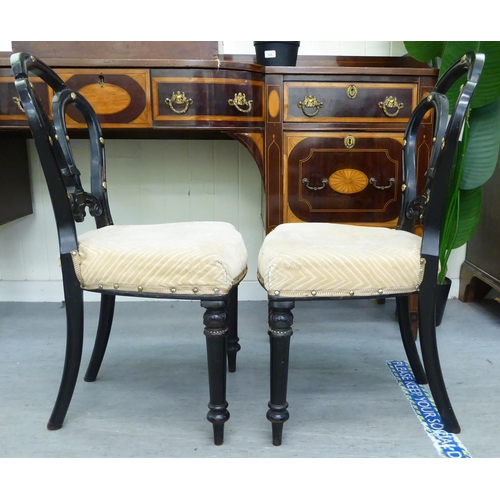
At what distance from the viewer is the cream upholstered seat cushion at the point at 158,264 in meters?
1.06

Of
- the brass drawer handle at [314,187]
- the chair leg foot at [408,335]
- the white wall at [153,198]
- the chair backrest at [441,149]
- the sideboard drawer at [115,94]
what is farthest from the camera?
the white wall at [153,198]

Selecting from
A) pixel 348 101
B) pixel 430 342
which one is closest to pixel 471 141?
pixel 348 101

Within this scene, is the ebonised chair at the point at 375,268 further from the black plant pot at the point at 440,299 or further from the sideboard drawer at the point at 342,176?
the black plant pot at the point at 440,299

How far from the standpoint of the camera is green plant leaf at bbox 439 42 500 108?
1616 millimetres

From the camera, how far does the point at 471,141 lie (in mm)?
1736

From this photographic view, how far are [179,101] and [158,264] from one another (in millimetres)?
740

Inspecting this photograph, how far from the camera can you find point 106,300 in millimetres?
1413

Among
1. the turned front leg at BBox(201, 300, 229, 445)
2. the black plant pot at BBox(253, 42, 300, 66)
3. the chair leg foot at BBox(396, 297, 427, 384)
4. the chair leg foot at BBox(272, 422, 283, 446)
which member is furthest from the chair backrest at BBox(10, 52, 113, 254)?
the chair leg foot at BBox(396, 297, 427, 384)

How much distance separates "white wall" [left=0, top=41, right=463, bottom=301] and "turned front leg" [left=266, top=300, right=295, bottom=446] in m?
1.17

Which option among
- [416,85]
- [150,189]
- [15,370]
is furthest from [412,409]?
[150,189]

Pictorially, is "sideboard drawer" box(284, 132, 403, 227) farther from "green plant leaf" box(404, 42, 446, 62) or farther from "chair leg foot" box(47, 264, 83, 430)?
"chair leg foot" box(47, 264, 83, 430)

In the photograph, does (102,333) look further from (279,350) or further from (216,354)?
(279,350)

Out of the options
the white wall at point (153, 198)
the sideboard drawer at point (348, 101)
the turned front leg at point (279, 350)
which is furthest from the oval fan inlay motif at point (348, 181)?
the turned front leg at point (279, 350)

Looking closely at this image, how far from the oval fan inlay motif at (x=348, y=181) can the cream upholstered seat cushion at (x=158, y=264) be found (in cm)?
68
